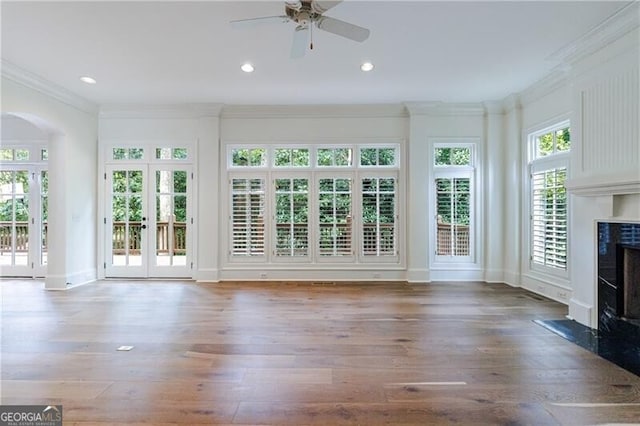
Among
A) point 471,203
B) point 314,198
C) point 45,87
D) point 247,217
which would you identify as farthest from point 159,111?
point 471,203

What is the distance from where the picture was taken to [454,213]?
A: 585cm

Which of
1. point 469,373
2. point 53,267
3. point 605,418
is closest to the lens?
point 605,418

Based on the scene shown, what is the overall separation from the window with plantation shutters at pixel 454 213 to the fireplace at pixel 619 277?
2436mm

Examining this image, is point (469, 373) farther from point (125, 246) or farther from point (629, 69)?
point (125, 246)

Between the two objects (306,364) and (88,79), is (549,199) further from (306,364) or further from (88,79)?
(88,79)

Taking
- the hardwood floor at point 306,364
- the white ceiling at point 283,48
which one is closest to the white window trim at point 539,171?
the hardwood floor at point 306,364

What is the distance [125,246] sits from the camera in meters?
5.97

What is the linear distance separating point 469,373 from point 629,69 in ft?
10.0

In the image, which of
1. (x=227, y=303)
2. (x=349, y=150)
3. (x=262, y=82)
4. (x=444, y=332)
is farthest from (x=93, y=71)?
(x=444, y=332)

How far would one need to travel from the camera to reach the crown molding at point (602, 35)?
302 cm

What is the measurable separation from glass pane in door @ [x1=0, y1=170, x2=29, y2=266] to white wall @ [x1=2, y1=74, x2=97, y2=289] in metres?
1.28

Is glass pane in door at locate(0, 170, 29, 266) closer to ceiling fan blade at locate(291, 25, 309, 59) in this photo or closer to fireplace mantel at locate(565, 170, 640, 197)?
ceiling fan blade at locate(291, 25, 309, 59)

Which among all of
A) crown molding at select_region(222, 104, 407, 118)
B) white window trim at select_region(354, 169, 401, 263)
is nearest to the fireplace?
white window trim at select_region(354, 169, 401, 263)

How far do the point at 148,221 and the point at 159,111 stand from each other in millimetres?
1893
